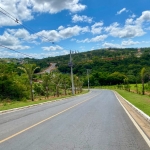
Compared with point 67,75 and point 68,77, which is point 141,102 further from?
point 67,75

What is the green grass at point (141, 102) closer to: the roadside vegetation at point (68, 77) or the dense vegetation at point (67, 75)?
the roadside vegetation at point (68, 77)

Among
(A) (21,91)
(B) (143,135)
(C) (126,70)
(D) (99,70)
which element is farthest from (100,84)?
(B) (143,135)

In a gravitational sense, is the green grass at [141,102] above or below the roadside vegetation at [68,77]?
below

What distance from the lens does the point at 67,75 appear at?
91625 millimetres

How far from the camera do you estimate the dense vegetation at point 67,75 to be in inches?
1769

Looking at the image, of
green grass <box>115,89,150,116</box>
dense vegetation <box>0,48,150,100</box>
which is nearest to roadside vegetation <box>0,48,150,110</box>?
dense vegetation <box>0,48,150,100</box>

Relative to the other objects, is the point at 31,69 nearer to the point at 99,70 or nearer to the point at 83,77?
the point at 83,77

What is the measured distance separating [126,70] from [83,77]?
26.4 m

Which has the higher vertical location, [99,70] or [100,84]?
[99,70]

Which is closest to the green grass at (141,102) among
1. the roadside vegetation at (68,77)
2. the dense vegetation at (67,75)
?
the roadside vegetation at (68,77)

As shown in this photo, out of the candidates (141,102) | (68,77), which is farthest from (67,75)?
(141,102)

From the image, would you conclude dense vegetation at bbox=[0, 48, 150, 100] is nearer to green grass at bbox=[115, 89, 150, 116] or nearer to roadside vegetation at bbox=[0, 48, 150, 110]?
roadside vegetation at bbox=[0, 48, 150, 110]

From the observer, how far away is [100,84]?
14888cm

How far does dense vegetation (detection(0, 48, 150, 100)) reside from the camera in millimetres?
44938
